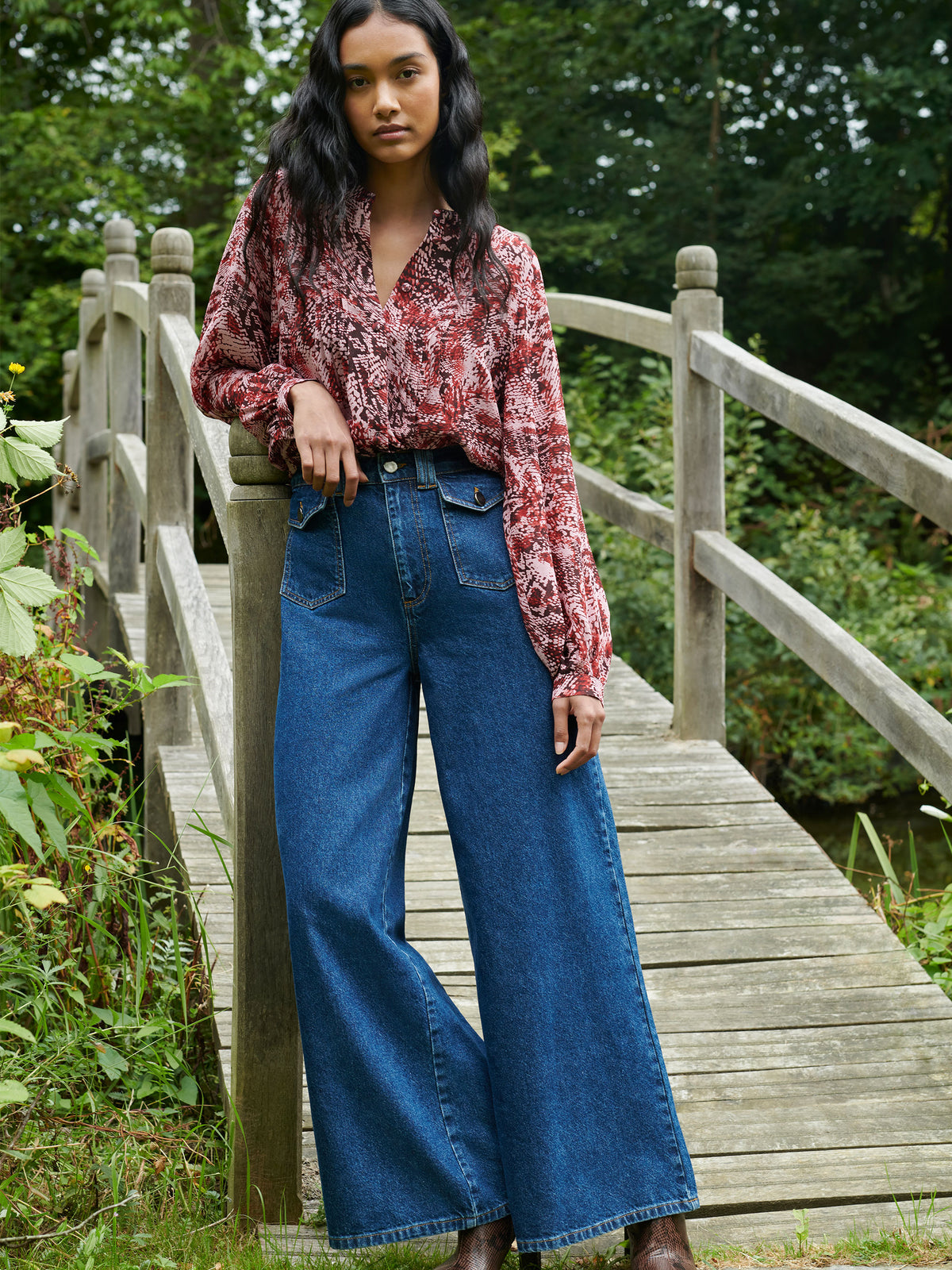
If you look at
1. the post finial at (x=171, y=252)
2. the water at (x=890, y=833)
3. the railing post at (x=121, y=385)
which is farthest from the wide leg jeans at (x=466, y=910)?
the water at (x=890, y=833)

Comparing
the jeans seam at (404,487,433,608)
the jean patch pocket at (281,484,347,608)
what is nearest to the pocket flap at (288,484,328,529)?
the jean patch pocket at (281,484,347,608)

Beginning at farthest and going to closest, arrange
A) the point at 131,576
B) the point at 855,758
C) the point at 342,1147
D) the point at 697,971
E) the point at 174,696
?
the point at 855,758 → the point at 131,576 → the point at 174,696 → the point at 697,971 → the point at 342,1147

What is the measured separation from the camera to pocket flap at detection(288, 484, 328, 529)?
184 centimetres

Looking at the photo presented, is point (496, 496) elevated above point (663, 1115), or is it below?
above

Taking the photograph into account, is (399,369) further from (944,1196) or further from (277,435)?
(944,1196)

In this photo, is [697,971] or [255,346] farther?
[697,971]

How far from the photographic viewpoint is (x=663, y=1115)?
6.04 ft

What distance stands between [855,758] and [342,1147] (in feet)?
19.9

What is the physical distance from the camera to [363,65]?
1.81m

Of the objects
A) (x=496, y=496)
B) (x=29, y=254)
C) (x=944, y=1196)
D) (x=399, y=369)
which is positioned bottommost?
(x=944, y=1196)

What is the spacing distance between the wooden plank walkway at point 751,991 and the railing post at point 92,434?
2.73m

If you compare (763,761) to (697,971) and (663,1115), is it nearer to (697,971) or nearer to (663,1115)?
(697,971)

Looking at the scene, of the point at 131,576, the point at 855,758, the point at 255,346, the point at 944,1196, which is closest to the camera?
the point at 255,346

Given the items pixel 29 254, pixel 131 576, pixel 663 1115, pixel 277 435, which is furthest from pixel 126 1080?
pixel 29 254
